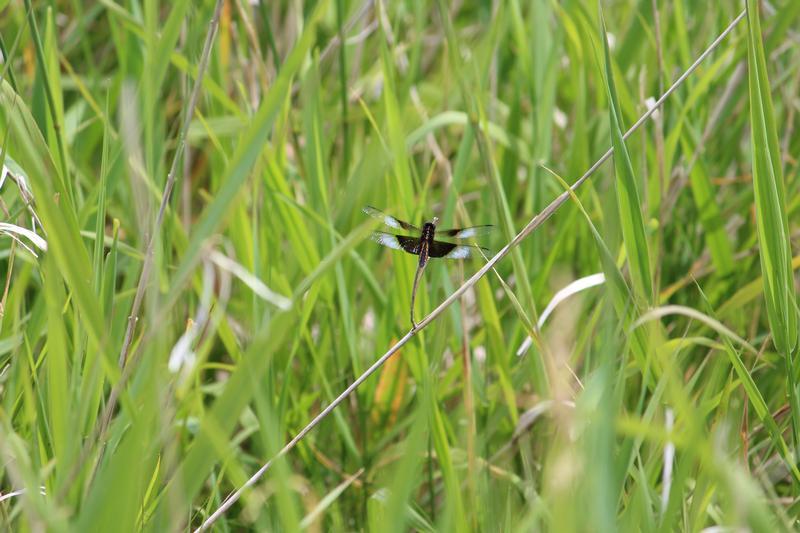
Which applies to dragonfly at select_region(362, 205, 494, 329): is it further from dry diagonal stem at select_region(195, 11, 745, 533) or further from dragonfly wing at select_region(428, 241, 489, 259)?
dry diagonal stem at select_region(195, 11, 745, 533)

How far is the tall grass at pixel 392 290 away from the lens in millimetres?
652

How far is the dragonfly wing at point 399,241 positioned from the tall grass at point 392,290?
0.11 meters

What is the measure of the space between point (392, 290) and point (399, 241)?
21 centimetres

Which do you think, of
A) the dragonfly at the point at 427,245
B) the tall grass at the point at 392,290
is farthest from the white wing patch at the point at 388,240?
the tall grass at the point at 392,290

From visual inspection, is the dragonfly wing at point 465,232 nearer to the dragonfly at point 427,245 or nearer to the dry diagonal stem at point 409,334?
the dragonfly at point 427,245

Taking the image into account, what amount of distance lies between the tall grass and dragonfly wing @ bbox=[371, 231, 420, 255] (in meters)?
0.11

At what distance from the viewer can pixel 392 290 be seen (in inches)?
49.7

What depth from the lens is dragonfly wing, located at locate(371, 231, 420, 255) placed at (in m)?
1.05

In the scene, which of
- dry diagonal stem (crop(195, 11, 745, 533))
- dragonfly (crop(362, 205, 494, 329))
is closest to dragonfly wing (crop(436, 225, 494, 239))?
dragonfly (crop(362, 205, 494, 329))

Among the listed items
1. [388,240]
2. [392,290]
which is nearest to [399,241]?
[388,240]

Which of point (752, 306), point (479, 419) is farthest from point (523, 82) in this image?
point (479, 419)

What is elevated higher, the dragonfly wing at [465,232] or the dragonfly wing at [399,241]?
the dragonfly wing at [399,241]

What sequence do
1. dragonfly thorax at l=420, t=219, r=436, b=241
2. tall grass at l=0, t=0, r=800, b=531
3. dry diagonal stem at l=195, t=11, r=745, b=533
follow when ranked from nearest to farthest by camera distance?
tall grass at l=0, t=0, r=800, b=531, dry diagonal stem at l=195, t=11, r=745, b=533, dragonfly thorax at l=420, t=219, r=436, b=241

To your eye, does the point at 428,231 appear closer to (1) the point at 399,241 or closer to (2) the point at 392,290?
(1) the point at 399,241
